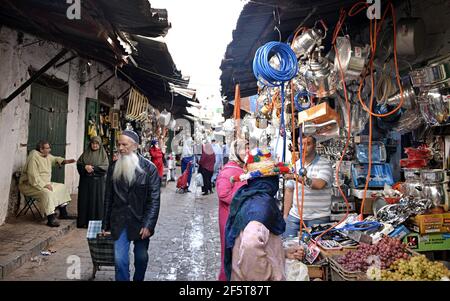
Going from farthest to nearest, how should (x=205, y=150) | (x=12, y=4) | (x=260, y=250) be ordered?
(x=205, y=150), (x=12, y=4), (x=260, y=250)

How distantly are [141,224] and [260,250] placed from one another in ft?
5.74

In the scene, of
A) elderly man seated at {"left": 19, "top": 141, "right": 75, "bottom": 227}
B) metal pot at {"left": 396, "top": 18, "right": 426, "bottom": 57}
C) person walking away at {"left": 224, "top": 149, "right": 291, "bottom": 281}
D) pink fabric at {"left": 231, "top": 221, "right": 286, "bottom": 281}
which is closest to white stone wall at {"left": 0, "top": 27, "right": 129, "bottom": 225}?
elderly man seated at {"left": 19, "top": 141, "right": 75, "bottom": 227}

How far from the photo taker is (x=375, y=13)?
2904mm

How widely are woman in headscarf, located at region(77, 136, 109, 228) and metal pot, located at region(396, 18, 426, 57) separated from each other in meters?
4.73

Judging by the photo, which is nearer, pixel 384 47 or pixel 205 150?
pixel 384 47

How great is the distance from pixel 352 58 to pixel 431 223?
68.4 inches

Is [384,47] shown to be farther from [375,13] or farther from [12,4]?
[12,4]

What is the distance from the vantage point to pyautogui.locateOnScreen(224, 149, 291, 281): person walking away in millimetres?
1895

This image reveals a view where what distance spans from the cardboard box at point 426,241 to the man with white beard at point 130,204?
2446 millimetres

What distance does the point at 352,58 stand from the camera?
11.0ft

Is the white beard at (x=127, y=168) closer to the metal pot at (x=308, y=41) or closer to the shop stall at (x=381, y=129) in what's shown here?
the shop stall at (x=381, y=129)

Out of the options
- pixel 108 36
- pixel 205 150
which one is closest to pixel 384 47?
pixel 108 36
